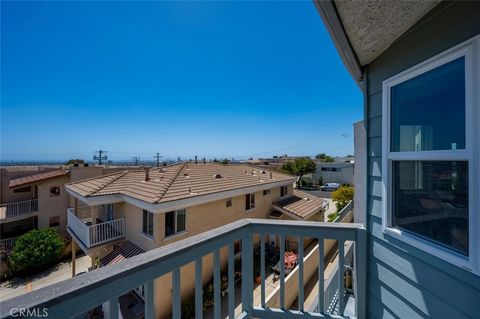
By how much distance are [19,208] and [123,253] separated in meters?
10.9

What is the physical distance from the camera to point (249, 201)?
1024cm

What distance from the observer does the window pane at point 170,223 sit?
7.04 m

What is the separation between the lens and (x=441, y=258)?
48.9 inches

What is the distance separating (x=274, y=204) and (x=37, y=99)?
17787mm

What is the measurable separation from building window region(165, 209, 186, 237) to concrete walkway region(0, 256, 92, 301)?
670cm

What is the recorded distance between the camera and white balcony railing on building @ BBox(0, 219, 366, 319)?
761 mm

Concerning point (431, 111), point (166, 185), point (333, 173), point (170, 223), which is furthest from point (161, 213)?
point (333, 173)

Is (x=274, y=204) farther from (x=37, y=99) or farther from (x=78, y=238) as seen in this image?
(x=37, y=99)

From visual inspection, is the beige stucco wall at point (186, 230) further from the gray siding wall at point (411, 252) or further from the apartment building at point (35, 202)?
the apartment building at point (35, 202)

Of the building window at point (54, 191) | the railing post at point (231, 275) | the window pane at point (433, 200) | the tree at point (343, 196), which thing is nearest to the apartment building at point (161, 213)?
the building window at point (54, 191)

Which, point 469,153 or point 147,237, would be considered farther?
point 147,237

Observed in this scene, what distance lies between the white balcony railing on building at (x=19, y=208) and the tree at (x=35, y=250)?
3.26 meters

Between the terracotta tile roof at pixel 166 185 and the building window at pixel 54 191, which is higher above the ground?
the terracotta tile roof at pixel 166 185

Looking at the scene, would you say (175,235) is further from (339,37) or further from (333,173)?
(333,173)
